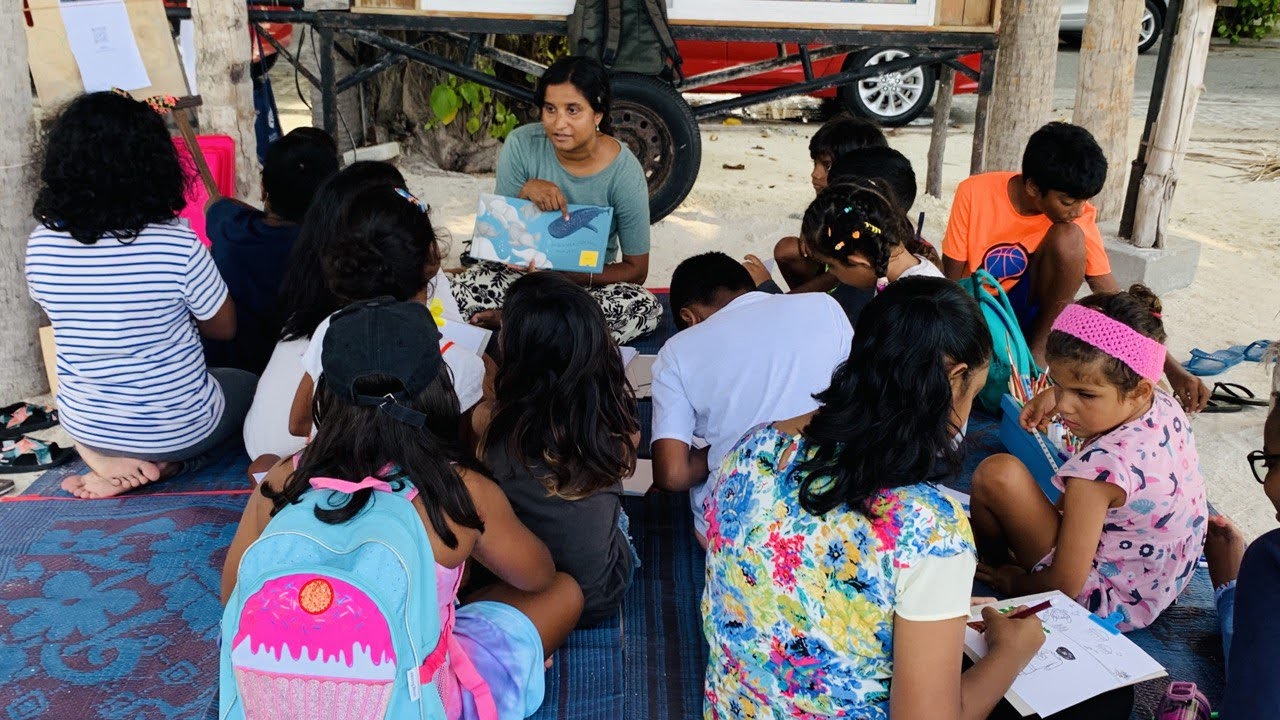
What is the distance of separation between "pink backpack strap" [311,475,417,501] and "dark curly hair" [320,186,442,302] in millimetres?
915

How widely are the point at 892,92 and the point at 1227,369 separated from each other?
4.81 metres

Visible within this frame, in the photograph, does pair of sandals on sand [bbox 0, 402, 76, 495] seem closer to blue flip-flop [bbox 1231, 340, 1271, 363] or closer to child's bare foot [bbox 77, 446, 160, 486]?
child's bare foot [bbox 77, 446, 160, 486]

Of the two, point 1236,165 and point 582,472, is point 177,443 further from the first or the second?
point 1236,165

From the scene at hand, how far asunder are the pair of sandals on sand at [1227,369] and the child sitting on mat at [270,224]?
3.39 metres

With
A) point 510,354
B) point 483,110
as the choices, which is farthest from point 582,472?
point 483,110

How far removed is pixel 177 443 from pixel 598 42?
2782mm

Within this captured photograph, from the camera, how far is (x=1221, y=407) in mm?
4020

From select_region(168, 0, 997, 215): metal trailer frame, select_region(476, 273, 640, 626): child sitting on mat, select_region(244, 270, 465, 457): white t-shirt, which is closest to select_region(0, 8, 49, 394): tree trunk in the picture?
select_region(168, 0, 997, 215): metal trailer frame

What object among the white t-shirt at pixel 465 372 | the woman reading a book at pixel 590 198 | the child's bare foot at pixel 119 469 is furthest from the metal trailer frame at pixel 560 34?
the white t-shirt at pixel 465 372

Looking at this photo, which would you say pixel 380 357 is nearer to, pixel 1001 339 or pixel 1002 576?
pixel 1002 576

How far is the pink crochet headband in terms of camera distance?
226cm

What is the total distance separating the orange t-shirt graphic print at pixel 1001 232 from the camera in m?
3.70

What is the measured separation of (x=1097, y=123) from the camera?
17.0 feet

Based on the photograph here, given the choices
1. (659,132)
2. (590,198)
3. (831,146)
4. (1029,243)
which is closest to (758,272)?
(831,146)
